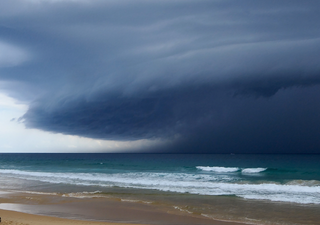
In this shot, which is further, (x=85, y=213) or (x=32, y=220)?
(x=85, y=213)

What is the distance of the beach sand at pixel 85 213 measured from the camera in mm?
11155

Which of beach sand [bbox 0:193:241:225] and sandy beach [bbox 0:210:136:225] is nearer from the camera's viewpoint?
sandy beach [bbox 0:210:136:225]

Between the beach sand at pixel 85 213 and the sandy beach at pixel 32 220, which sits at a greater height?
the sandy beach at pixel 32 220

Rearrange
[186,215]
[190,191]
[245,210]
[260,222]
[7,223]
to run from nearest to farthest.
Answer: [7,223] → [260,222] → [186,215] → [245,210] → [190,191]

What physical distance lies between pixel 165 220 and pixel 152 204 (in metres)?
3.64

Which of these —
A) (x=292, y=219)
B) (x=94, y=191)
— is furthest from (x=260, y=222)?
(x=94, y=191)

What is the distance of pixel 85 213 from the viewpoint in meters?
12.9

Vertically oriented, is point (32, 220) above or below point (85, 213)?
above

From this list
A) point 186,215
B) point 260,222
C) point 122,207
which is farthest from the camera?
point 122,207

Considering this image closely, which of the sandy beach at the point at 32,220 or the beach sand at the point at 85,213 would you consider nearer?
the sandy beach at the point at 32,220

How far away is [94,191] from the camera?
19.9 m

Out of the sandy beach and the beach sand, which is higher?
the sandy beach

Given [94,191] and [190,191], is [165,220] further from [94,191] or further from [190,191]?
[94,191]

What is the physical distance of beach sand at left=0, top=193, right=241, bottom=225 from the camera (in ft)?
36.6
